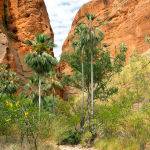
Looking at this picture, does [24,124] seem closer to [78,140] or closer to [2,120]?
[2,120]

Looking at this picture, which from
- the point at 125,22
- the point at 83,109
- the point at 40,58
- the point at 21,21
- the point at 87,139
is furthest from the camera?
the point at 125,22

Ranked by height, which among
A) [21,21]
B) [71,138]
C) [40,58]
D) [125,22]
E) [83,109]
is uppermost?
[125,22]

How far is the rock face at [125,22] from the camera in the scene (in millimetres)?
113375

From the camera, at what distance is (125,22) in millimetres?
122500

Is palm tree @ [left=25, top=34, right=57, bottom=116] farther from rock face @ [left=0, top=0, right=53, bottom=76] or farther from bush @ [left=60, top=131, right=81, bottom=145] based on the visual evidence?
rock face @ [left=0, top=0, right=53, bottom=76]

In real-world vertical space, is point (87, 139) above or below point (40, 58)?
below

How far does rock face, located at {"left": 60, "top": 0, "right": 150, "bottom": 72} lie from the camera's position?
113 meters

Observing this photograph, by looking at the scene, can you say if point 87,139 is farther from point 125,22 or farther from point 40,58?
point 125,22

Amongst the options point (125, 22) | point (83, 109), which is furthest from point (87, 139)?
point (125, 22)

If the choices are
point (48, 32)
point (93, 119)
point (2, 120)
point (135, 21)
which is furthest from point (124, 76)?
point (2, 120)

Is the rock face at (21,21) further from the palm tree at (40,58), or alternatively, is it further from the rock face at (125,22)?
the palm tree at (40,58)

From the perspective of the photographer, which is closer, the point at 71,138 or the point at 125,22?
the point at 71,138

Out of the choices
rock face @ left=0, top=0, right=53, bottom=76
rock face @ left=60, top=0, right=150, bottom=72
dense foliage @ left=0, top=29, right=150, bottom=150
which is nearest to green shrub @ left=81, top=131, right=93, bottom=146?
dense foliage @ left=0, top=29, right=150, bottom=150

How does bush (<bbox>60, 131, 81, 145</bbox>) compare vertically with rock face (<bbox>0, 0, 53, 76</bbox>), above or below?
below
